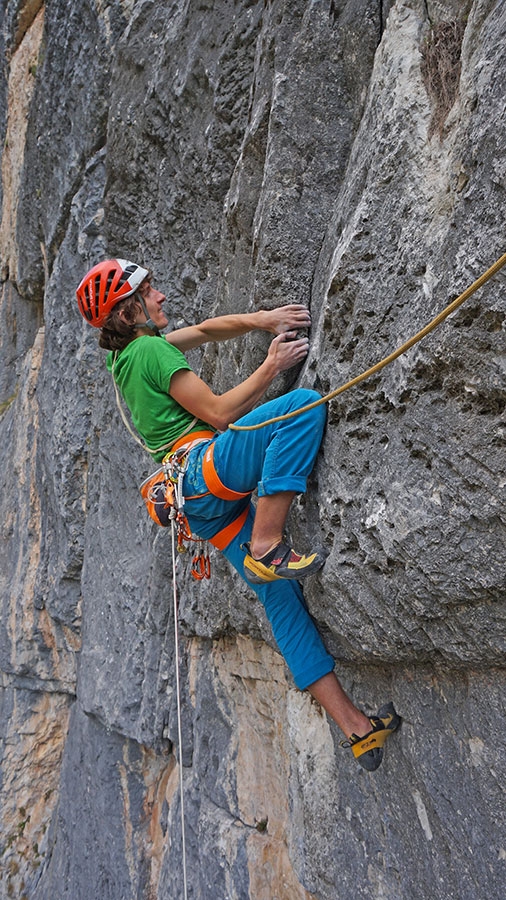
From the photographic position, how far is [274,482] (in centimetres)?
294

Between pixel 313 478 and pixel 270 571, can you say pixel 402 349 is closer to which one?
pixel 313 478

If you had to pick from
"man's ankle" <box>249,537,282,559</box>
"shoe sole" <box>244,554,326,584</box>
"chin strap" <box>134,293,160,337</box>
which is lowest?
"shoe sole" <box>244,554,326,584</box>

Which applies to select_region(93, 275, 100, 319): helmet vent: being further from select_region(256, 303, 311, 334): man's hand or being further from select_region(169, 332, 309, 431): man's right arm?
select_region(256, 303, 311, 334): man's hand

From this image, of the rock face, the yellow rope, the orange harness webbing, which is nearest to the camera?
the yellow rope

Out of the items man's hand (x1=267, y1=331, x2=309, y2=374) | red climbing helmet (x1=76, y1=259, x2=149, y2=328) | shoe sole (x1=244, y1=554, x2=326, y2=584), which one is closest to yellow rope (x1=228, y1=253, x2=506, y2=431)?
man's hand (x1=267, y1=331, x2=309, y2=374)

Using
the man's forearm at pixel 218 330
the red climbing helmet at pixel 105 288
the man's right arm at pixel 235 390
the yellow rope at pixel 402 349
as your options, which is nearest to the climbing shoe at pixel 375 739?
the yellow rope at pixel 402 349

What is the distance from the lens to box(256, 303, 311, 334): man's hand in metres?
3.34

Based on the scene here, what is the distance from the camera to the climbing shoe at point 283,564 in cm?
→ 294

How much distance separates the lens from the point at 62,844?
6.95 m

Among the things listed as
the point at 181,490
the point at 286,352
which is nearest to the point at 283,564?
the point at 181,490

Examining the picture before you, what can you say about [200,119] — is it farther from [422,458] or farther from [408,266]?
[422,458]

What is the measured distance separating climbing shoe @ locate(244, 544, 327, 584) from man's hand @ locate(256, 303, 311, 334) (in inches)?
40.4

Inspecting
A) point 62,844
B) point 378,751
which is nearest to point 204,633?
point 378,751

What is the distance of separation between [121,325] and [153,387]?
410mm
